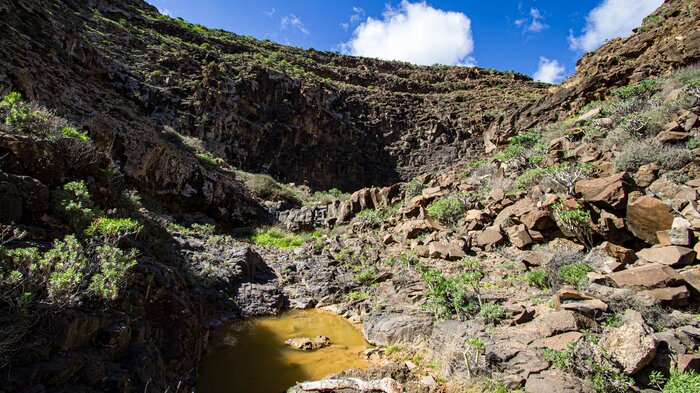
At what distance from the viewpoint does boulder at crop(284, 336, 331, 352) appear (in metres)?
→ 7.24

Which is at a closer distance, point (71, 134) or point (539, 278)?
point (71, 134)

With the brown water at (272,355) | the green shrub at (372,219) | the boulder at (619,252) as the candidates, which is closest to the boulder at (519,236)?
the boulder at (619,252)

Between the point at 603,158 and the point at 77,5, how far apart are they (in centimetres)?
3578

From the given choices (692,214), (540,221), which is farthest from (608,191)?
(540,221)

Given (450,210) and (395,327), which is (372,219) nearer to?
(450,210)

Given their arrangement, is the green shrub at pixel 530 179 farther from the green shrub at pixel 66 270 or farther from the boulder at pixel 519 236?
the green shrub at pixel 66 270

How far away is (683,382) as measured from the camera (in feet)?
13.0

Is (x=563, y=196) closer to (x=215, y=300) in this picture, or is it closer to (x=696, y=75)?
(x=696, y=75)

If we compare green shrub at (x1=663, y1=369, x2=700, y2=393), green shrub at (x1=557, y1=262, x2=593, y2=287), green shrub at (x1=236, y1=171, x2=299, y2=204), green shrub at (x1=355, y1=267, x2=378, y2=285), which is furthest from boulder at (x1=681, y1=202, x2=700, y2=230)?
green shrub at (x1=236, y1=171, x2=299, y2=204)

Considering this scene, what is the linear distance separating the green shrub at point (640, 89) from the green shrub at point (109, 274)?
609 inches

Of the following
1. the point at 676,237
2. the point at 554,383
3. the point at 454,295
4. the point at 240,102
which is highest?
the point at 240,102

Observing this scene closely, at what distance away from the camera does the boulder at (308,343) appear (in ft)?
23.7

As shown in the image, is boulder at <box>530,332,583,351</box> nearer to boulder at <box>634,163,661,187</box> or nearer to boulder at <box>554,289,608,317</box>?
boulder at <box>554,289,608,317</box>

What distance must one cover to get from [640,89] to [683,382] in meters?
11.6
